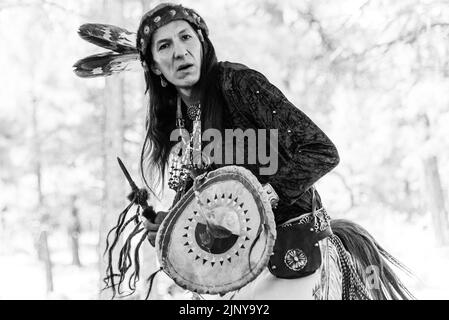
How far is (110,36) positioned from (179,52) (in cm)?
47

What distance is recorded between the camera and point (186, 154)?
1.59m

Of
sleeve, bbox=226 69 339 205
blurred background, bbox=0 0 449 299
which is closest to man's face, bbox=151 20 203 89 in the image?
sleeve, bbox=226 69 339 205

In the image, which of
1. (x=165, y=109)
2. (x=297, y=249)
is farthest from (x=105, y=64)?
(x=297, y=249)

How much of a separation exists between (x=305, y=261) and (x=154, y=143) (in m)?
0.65

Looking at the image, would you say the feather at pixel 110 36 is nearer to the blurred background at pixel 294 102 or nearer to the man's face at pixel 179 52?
the man's face at pixel 179 52

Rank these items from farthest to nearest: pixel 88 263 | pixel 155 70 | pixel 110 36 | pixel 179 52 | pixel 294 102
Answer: pixel 88 263, pixel 294 102, pixel 110 36, pixel 155 70, pixel 179 52

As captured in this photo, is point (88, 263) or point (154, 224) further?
point (88, 263)

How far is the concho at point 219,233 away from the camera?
1.29 metres

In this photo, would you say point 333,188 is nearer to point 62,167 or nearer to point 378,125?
point 378,125

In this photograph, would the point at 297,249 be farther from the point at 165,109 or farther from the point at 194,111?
the point at 165,109

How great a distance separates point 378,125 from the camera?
5.32m

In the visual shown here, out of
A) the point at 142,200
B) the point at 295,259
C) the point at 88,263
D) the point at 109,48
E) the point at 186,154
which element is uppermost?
the point at 109,48

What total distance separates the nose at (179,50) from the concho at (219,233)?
35 cm

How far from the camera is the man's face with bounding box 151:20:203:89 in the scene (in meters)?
1.50
